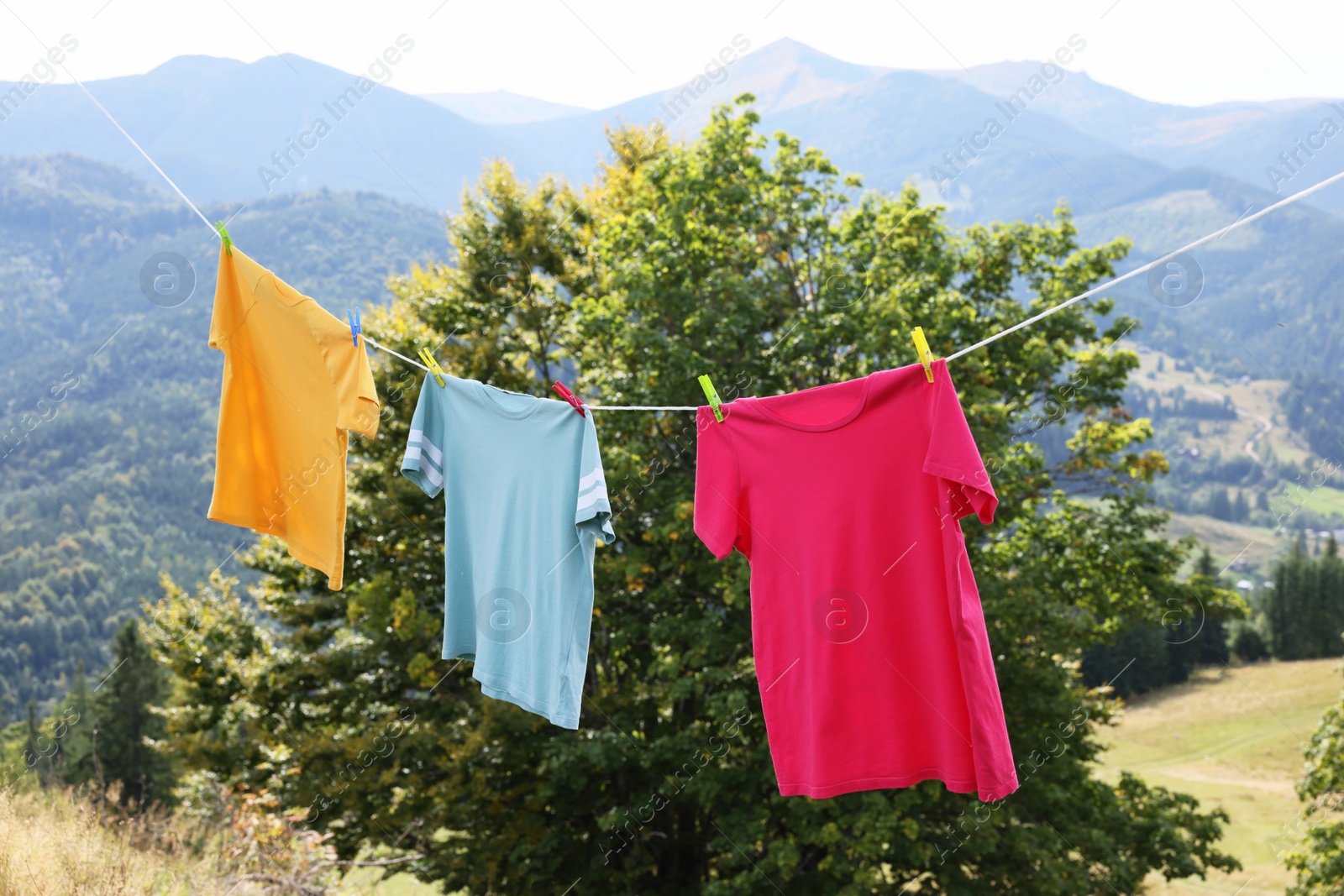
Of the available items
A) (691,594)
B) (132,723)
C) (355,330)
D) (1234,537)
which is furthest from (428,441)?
(1234,537)

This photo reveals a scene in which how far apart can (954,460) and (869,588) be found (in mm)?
659

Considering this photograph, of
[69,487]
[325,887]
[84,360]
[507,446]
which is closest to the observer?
[507,446]

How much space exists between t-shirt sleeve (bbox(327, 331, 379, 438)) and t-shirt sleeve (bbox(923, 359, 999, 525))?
2.65 meters

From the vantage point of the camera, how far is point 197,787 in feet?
49.9

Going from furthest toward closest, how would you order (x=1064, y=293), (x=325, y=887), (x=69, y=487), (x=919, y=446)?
(x=69, y=487) < (x=1064, y=293) < (x=325, y=887) < (x=919, y=446)

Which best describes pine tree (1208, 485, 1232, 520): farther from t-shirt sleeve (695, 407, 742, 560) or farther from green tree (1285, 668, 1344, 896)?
t-shirt sleeve (695, 407, 742, 560)

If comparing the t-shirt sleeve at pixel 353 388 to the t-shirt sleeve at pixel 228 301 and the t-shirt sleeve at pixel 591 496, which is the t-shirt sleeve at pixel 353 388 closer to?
the t-shirt sleeve at pixel 228 301

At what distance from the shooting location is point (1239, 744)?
142ft

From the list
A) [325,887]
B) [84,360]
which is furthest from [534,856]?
[84,360]

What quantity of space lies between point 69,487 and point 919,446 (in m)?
142

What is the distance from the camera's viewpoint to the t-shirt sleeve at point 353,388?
14.7ft

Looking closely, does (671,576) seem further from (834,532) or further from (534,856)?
(834,532)

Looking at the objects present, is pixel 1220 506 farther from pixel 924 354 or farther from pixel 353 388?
pixel 353 388

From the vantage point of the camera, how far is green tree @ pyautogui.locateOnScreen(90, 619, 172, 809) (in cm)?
3014
